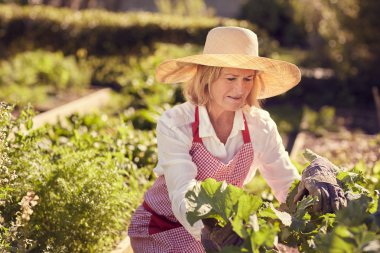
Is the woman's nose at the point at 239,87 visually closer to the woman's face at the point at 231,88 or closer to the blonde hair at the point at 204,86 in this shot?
the woman's face at the point at 231,88

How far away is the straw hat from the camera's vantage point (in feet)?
11.2

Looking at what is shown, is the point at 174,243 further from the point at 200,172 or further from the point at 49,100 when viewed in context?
the point at 49,100

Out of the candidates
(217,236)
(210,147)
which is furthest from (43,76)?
(217,236)

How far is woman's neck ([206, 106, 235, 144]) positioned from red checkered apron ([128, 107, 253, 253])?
75 mm

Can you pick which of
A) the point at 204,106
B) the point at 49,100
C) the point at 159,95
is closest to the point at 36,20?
the point at 49,100

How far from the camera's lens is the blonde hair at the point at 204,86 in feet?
11.7

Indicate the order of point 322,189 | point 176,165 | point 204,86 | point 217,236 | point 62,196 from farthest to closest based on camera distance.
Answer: point 62,196
point 204,86
point 176,165
point 322,189
point 217,236

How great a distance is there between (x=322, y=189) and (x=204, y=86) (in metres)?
0.97

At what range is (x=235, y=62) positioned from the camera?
340cm

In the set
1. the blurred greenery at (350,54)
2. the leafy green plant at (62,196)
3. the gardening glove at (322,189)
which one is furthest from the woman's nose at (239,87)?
the blurred greenery at (350,54)

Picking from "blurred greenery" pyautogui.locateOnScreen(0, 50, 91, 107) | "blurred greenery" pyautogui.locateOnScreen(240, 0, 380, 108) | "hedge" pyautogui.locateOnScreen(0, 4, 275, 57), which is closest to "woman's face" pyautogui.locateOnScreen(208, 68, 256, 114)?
"blurred greenery" pyautogui.locateOnScreen(0, 50, 91, 107)

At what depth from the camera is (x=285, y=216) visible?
2713 millimetres

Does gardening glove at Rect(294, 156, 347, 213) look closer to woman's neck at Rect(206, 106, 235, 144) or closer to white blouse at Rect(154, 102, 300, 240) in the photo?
white blouse at Rect(154, 102, 300, 240)

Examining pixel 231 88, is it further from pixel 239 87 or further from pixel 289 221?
pixel 289 221
